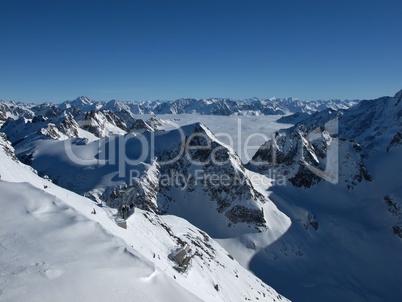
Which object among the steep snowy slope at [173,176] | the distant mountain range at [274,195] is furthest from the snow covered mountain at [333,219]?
the steep snowy slope at [173,176]

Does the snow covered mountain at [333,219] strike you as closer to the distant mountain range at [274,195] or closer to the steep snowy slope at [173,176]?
the distant mountain range at [274,195]

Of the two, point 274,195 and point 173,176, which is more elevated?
point 173,176

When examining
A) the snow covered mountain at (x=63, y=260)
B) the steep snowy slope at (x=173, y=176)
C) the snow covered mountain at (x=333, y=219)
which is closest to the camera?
the snow covered mountain at (x=63, y=260)

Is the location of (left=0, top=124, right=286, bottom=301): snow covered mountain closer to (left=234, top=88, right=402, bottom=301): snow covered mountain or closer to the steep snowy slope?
(left=234, top=88, right=402, bottom=301): snow covered mountain

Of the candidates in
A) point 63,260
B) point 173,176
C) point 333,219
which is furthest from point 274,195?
point 63,260

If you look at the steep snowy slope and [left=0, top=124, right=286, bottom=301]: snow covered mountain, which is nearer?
[left=0, top=124, right=286, bottom=301]: snow covered mountain

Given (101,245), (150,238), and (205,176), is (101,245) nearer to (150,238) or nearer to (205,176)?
(150,238)

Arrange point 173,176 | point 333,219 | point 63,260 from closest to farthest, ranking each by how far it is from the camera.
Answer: point 63,260
point 173,176
point 333,219

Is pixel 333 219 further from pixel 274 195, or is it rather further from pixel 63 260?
pixel 63 260

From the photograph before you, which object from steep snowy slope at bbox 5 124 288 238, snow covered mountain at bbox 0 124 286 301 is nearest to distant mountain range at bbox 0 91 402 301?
steep snowy slope at bbox 5 124 288 238

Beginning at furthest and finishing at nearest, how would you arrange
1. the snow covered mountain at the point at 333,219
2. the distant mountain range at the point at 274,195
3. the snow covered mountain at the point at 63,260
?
1. the distant mountain range at the point at 274,195
2. the snow covered mountain at the point at 333,219
3. the snow covered mountain at the point at 63,260

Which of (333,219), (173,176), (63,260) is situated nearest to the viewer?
(63,260)
